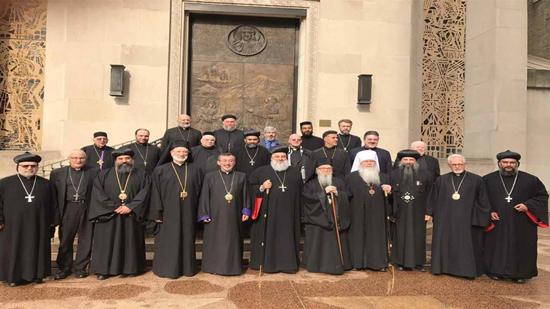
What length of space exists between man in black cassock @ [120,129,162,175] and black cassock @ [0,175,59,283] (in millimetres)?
1776

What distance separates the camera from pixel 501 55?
10.3m

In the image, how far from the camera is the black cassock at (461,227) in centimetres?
567

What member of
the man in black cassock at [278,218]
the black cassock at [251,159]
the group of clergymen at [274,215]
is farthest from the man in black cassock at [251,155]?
the man in black cassock at [278,218]

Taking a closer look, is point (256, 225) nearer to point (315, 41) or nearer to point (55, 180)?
point (55, 180)

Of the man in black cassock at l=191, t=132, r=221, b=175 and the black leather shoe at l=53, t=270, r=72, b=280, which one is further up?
the man in black cassock at l=191, t=132, r=221, b=175

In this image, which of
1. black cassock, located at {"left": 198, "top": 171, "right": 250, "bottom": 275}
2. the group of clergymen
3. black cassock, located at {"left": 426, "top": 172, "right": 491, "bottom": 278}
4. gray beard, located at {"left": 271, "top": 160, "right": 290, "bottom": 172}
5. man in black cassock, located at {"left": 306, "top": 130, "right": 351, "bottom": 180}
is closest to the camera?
the group of clergymen

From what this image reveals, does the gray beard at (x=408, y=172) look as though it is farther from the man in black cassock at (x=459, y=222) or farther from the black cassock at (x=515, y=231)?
the black cassock at (x=515, y=231)

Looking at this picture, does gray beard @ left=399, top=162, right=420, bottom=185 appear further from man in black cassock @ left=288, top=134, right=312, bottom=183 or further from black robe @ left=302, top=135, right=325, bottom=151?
black robe @ left=302, top=135, right=325, bottom=151

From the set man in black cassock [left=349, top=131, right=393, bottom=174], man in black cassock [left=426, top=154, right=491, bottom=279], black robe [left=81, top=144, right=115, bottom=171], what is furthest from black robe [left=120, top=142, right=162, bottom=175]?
man in black cassock [left=426, top=154, right=491, bottom=279]

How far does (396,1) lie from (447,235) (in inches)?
237

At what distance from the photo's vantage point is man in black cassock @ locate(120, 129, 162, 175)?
6879mm

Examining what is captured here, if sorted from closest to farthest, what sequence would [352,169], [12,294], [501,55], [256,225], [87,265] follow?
1. [12,294]
2. [87,265]
3. [256,225]
4. [352,169]
5. [501,55]

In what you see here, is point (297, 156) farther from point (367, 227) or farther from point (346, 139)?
point (367, 227)

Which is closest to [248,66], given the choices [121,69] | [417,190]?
[121,69]
